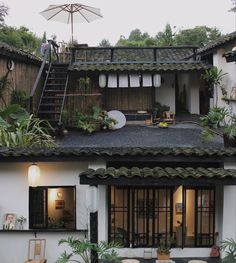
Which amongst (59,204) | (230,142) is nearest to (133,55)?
(230,142)

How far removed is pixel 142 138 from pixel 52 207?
12.5ft

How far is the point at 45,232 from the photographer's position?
32.2 feet

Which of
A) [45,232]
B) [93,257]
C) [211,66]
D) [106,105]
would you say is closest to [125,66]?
[106,105]

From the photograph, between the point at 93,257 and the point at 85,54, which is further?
the point at 85,54

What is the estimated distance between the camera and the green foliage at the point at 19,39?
28.4 m

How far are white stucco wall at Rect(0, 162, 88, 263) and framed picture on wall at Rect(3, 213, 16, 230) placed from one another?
0.33 feet

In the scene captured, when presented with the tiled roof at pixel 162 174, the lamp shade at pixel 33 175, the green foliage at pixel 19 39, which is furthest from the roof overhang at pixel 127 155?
the green foliage at pixel 19 39

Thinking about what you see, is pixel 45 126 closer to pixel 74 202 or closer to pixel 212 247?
pixel 74 202

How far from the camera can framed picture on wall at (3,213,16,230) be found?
9.77 metres

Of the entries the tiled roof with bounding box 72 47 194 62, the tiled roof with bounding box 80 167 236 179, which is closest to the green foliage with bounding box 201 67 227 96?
the tiled roof with bounding box 72 47 194 62

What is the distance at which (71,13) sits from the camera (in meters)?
18.8

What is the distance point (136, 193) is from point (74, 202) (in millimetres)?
1546

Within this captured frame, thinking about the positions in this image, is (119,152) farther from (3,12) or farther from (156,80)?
(3,12)

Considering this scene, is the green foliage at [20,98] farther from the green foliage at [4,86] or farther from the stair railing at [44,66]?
the green foliage at [4,86]
